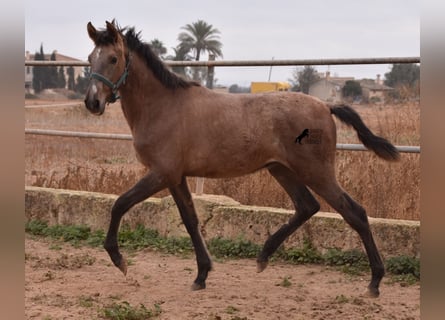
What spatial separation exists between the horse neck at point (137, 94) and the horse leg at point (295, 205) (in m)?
1.21

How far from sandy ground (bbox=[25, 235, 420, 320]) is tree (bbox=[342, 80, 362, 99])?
3673mm

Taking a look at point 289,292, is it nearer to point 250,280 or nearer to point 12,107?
point 250,280

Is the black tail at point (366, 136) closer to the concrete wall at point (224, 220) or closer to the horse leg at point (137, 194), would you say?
the concrete wall at point (224, 220)

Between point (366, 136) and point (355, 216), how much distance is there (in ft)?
2.40

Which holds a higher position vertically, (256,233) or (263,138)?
(263,138)

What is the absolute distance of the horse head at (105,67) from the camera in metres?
4.10

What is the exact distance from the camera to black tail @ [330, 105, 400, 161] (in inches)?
182

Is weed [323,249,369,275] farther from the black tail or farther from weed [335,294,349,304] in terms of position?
the black tail

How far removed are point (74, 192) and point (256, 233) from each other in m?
2.47

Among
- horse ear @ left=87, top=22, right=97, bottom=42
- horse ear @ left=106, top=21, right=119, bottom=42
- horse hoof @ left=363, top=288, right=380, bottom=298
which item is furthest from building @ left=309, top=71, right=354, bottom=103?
horse ear @ left=87, top=22, right=97, bottom=42

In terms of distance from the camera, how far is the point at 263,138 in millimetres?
4512

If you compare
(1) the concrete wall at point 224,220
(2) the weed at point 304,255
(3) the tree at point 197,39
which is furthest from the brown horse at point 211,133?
(3) the tree at point 197,39

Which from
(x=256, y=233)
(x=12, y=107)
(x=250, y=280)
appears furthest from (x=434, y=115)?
(x=256, y=233)

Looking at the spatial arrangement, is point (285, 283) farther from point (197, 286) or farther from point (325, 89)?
point (325, 89)
